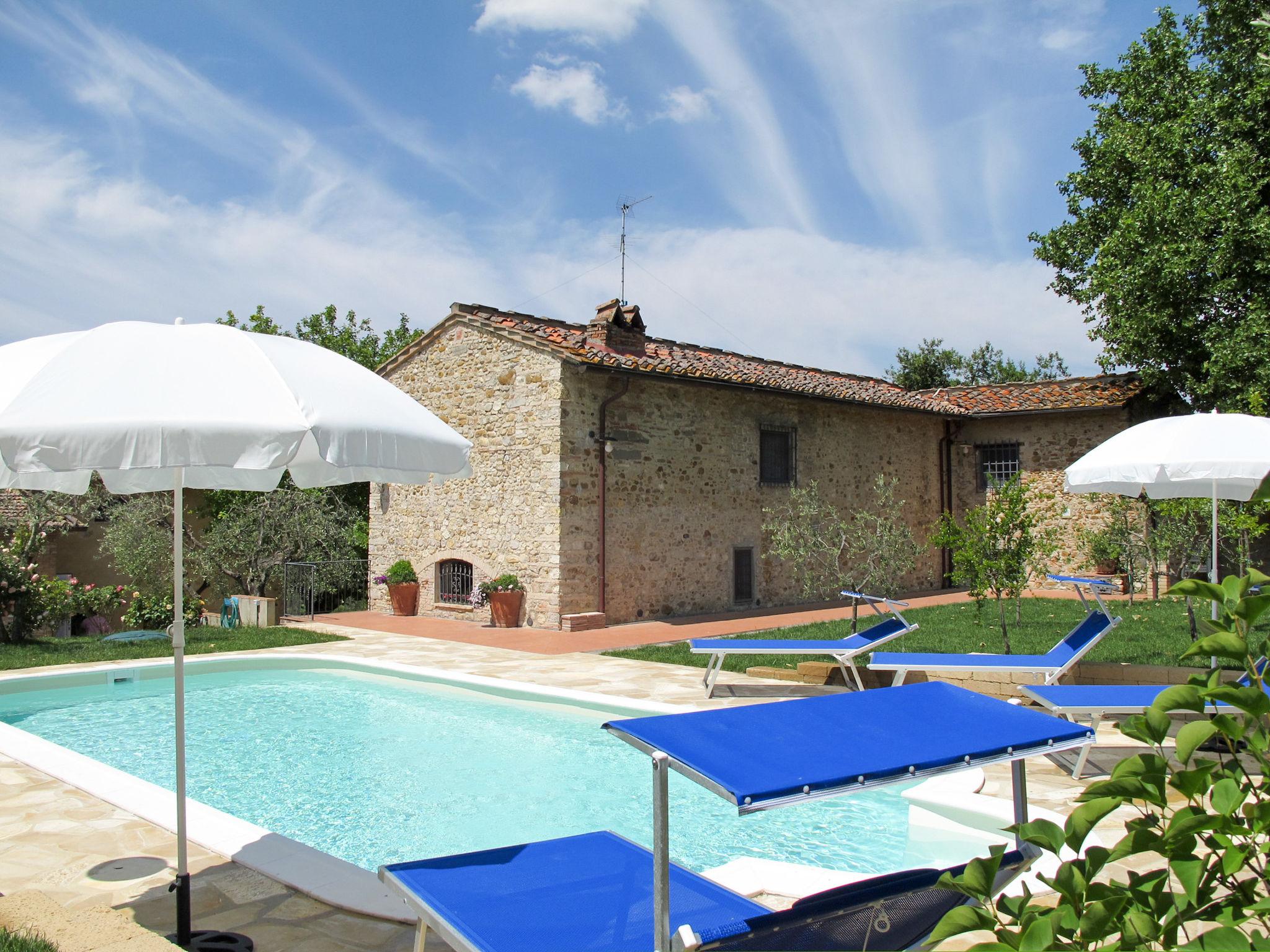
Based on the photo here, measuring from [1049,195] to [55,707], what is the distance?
19.8 m

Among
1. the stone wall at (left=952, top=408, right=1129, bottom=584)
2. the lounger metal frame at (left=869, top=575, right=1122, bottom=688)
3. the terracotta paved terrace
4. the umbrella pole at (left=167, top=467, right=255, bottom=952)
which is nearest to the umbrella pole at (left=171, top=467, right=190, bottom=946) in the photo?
the umbrella pole at (left=167, top=467, right=255, bottom=952)

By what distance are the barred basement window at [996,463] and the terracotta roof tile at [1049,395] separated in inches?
39.4

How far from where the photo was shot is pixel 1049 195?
1941 centimetres

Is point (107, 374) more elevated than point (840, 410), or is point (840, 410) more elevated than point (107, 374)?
point (840, 410)

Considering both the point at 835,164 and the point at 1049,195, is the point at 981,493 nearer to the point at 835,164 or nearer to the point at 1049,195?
the point at 1049,195

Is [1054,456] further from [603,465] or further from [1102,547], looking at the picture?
[603,465]

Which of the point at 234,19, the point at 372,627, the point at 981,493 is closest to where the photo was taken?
the point at 234,19

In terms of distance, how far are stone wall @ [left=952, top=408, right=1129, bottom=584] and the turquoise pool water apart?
14460 millimetres

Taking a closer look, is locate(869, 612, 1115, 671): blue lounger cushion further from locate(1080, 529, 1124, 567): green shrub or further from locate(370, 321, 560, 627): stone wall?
locate(1080, 529, 1124, 567): green shrub

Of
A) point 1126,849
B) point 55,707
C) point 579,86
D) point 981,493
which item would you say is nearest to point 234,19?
point 579,86

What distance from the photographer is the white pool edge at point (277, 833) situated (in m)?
3.81

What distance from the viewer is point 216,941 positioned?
319 cm

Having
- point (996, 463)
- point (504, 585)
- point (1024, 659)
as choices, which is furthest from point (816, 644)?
point (996, 463)

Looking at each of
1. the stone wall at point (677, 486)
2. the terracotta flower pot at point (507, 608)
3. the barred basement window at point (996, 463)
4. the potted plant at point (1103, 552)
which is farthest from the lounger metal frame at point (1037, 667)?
the barred basement window at point (996, 463)
